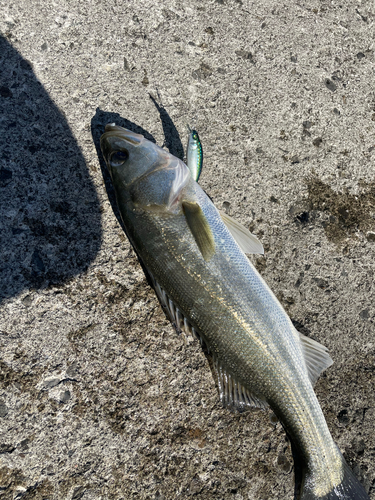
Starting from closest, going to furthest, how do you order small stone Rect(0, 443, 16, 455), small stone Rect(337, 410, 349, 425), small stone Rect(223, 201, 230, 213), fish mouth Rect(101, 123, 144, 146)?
small stone Rect(0, 443, 16, 455) < fish mouth Rect(101, 123, 144, 146) < small stone Rect(337, 410, 349, 425) < small stone Rect(223, 201, 230, 213)

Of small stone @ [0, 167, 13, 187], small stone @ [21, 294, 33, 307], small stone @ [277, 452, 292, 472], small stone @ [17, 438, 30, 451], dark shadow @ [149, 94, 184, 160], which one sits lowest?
small stone @ [17, 438, 30, 451]

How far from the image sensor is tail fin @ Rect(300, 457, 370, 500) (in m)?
2.40

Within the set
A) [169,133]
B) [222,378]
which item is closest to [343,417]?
[222,378]

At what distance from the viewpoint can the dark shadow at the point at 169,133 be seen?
287 cm

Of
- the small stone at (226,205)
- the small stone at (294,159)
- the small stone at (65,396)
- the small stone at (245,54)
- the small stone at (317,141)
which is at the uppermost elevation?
the small stone at (245,54)

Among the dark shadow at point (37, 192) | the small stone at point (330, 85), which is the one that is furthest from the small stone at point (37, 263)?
the small stone at point (330, 85)

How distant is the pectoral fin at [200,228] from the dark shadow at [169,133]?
2.12ft

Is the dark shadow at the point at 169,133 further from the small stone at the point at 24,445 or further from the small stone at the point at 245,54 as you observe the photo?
the small stone at the point at 24,445

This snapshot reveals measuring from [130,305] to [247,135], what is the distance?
1.71 metres

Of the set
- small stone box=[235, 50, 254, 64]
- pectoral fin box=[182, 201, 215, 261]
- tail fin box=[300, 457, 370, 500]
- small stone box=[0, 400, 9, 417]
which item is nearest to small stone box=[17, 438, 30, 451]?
small stone box=[0, 400, 9, 417]

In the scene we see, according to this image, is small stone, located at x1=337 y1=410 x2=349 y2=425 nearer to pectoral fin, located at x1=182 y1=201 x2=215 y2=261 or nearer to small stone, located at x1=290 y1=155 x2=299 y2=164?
pectoral fin, located at x1=182 y1=201 x2=215 y2=261

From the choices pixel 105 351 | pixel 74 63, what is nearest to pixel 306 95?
pixel 74 63

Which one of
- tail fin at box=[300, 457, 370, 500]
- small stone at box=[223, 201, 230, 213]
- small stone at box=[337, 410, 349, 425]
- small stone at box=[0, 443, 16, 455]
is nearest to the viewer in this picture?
small stone at box=[0, 443, 16, 455]

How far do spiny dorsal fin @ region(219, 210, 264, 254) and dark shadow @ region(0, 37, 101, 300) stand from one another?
0.97 meters
